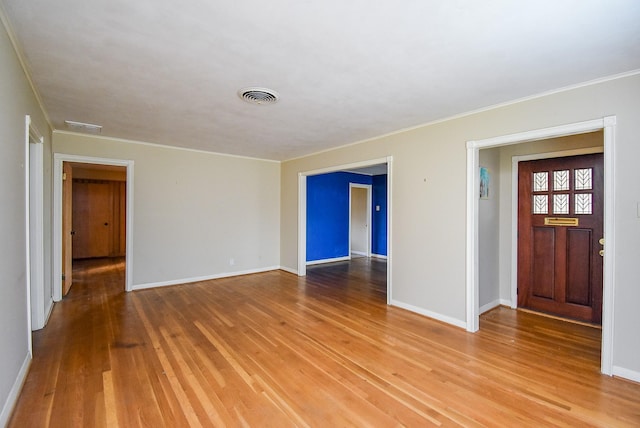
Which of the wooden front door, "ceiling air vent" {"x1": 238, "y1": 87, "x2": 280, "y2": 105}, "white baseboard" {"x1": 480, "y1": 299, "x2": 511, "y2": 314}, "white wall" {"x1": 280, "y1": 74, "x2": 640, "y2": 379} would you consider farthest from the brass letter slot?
"ceiling air vent" {"x1": 238, "y1": 87, "x2": 280, "y2": 105}

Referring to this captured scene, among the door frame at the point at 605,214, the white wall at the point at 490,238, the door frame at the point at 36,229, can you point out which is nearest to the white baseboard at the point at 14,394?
the door frame at the point at 36,229

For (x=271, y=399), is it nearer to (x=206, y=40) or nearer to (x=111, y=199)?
(x=206, y=40)

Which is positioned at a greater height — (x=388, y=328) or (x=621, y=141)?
(x=621, y=141)

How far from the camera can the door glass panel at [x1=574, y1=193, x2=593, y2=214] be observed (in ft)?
11.4

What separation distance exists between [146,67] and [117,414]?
2470 millimetres

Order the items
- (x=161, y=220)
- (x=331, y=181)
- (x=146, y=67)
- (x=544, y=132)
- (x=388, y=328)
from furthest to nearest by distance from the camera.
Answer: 1. (x=331, y=181)
2. (x=161, y=220)
3. (x=388, y=328)
4. (x=544, y=132)
5. (x=146, y=67)

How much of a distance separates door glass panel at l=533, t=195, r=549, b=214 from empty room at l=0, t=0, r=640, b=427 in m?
0.02

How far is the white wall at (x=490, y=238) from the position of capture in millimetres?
3838

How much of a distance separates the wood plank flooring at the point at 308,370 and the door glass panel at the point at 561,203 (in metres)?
1.35

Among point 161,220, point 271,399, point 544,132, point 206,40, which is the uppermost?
point 206,40

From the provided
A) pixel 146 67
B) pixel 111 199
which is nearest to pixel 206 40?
pixel 146 67

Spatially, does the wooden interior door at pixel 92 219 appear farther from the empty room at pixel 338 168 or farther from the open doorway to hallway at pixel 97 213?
the empty room at pixel 338 168

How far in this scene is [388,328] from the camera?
11.1ft

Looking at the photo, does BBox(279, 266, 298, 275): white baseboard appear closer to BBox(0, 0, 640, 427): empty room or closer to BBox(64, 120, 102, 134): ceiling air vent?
BBox(0, 0, 640, 427): empty room
